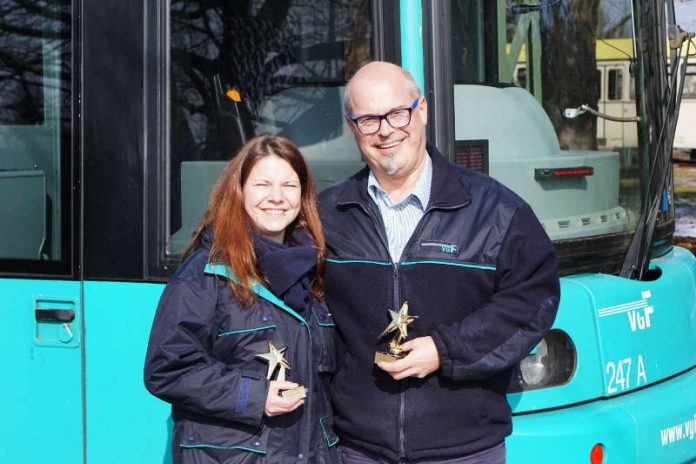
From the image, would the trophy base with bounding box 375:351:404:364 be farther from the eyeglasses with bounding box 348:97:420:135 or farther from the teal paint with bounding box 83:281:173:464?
the teal paint with bounding box 83:281:173:464

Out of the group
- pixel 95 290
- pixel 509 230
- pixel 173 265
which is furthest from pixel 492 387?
pixel 95 290

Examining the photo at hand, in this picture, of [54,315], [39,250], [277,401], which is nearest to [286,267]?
[277,401]

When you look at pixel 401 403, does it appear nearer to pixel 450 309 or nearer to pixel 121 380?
pixel 450 309

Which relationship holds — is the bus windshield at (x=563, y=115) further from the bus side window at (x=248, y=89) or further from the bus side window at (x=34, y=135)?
the bus side window at (x=34, y=135)

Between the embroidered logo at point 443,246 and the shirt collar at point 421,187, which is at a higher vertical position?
the shirt collar at point 421,187

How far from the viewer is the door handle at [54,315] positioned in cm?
309

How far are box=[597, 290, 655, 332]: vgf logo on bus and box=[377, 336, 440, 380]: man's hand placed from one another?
97cm

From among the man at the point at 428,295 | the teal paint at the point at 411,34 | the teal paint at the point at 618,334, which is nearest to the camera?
the man at the point at 428,295

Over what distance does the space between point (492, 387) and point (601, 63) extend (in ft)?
5.06

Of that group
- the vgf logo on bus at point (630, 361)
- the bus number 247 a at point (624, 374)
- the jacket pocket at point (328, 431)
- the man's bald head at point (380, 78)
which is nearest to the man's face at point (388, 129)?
the man's bald head at point (380, 78)

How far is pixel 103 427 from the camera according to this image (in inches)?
120

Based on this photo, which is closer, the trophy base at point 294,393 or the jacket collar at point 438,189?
the trophy base at point 294,393

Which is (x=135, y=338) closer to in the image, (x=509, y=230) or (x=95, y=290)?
(x=95, y=290)

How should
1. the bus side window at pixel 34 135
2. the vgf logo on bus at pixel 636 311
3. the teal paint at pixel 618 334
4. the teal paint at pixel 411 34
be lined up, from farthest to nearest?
the bus side window at pixel 34 135, the vgf logo on bus at pixel 636 311, the teal paint at pixel 618 334, the teal paint at pixel 411 34
